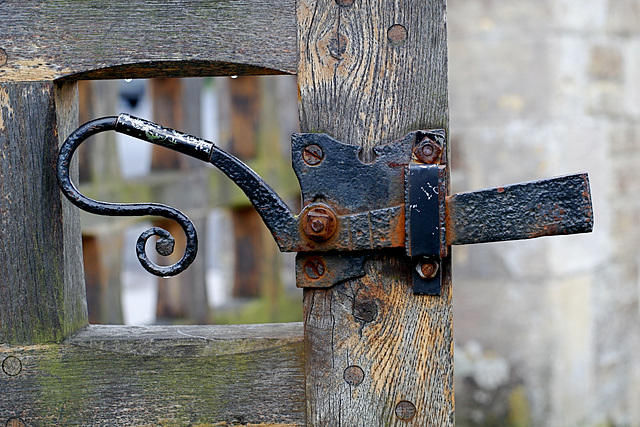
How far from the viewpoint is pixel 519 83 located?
2.40 meters

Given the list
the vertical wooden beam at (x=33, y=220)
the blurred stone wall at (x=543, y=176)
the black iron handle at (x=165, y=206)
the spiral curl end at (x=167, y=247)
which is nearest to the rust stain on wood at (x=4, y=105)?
the vertical wooden beam at (x=33, y=220)

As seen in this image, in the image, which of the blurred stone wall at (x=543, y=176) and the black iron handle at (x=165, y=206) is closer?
the black iron handle at (x=165, y=206)

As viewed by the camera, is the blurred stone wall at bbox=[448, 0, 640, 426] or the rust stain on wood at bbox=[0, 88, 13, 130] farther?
the blurred stone wall at bbox=[448, 0, 640, 426]

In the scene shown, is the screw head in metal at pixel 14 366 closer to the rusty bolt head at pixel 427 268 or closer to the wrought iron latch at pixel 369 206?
the wrought iron latch at pixel 369 206

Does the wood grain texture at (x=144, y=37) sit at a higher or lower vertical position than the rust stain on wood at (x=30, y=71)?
higher

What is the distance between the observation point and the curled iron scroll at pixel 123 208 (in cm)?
96

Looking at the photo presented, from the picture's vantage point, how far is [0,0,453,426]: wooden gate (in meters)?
0.98

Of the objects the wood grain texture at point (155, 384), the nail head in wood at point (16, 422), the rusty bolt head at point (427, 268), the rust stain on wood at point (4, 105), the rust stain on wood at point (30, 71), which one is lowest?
the nail head in wood at point (16, 422)

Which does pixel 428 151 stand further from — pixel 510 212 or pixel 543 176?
pixel 543 176

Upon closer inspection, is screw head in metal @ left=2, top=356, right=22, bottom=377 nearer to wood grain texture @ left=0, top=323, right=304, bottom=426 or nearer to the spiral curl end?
wood grain texture @ left=0, top=323, right=304, bottom=426

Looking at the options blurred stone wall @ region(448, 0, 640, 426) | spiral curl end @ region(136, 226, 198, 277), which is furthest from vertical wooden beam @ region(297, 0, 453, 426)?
blurred stone wall @ region(448, 0, 640, 426)

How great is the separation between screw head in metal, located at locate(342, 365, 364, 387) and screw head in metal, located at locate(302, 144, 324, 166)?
0.87ft

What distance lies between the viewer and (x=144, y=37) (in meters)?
0.99

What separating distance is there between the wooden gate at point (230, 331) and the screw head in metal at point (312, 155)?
3 centimetres
